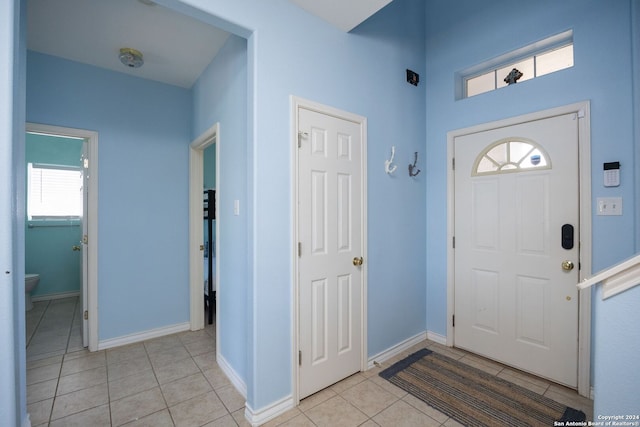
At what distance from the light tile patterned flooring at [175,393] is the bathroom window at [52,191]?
238 cm

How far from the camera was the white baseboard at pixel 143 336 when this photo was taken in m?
2.70

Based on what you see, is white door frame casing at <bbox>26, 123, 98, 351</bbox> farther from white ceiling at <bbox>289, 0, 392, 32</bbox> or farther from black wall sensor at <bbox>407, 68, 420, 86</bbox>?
black wall sensor at <bbox>407, 68, 420, 86</bbox>

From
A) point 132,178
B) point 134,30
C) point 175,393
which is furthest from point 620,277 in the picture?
point 132,178

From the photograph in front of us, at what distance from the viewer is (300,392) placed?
1897 mm

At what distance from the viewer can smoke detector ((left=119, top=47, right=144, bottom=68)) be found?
2.41 metres

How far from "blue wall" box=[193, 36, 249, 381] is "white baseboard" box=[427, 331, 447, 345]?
191cm

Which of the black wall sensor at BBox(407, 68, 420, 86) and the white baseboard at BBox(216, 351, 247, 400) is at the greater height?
the black wall sensor at BBox(407, 68, 420, 86)

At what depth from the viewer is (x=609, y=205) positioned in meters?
1.84

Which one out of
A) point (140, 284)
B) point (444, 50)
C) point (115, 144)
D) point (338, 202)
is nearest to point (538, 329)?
point (338, 202)

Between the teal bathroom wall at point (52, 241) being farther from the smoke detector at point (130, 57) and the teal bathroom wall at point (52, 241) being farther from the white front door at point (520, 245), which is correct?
the white front door at point (520, 245)

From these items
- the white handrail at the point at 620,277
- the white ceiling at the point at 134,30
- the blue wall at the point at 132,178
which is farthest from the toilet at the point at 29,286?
the white handrail at the point at 620,277

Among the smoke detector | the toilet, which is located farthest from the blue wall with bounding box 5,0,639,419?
the toilet

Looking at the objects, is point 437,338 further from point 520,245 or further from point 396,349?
point 520,245

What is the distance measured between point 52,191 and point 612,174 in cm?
668
